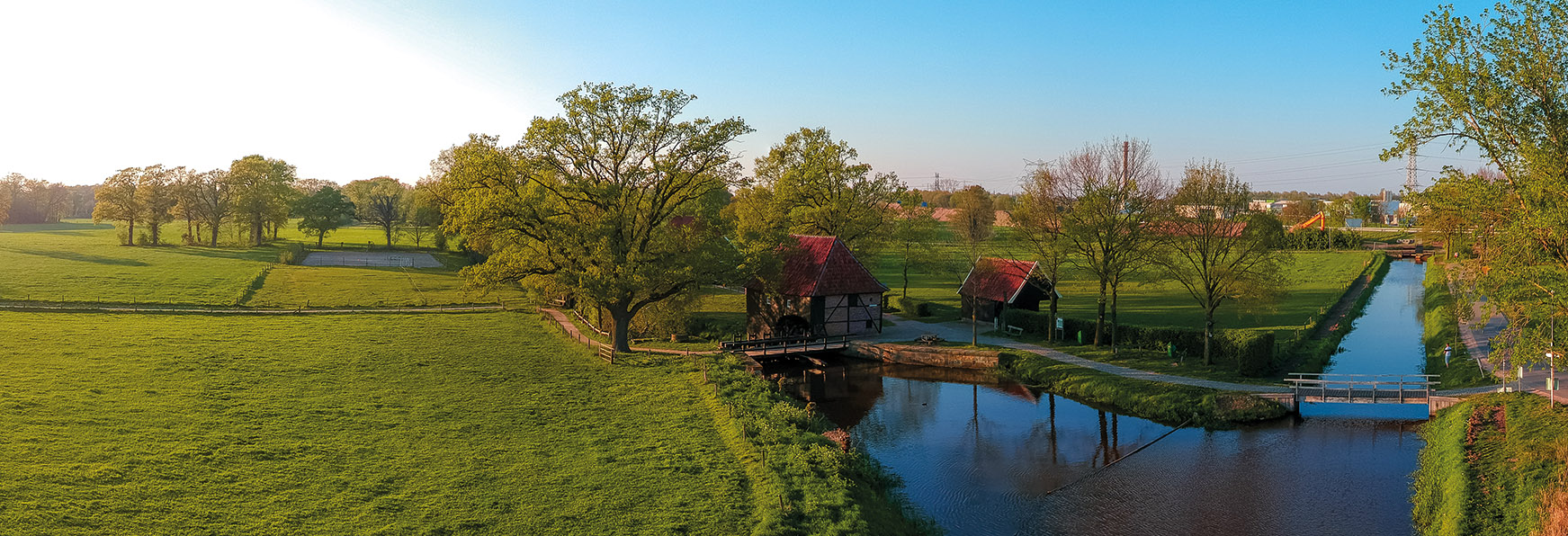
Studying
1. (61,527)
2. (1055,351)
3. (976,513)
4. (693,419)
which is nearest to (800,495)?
(976,513)

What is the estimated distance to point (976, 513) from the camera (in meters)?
17.8

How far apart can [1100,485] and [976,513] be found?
3607 mm

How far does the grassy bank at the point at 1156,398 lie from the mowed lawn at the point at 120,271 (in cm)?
4005

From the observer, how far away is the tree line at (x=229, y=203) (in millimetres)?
72938

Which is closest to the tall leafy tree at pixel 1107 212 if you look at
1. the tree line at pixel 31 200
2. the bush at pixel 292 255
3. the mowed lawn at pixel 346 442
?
the mowed lawn at pixel 346 442

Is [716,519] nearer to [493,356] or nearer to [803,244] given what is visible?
[493,356]

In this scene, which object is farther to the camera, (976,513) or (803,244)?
(803,244)

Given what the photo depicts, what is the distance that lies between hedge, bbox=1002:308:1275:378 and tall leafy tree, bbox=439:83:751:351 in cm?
1296

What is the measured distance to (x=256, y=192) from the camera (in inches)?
3059

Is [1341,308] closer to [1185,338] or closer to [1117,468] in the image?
[1185,338]

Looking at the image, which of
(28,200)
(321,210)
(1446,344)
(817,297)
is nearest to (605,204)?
(817,297)

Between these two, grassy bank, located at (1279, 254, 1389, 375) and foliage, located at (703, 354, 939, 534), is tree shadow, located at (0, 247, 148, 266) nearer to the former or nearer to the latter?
foliage, located at (703, 354, 939, 534)

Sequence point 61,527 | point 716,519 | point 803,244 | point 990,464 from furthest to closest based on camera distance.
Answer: point 803,244 → point 990,464 → point 716,519 → point 61,527

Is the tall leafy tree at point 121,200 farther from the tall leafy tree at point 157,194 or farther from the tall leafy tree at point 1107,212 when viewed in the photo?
the tall leafy tree at point 1107,212
